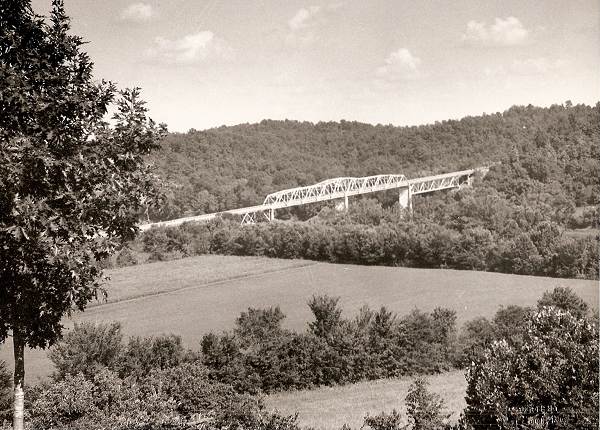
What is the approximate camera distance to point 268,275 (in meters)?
71.9

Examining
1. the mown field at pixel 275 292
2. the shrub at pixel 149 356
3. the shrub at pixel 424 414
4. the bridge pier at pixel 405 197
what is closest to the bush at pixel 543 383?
the shrub at pixel 424 414

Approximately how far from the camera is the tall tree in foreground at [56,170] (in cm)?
1014

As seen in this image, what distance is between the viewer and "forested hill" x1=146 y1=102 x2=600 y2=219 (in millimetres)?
107000

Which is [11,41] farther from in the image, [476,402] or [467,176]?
[467,176]

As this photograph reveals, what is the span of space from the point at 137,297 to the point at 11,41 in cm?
5248

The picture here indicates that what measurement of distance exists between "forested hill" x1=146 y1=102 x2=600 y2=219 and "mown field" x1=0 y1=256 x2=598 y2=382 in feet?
119

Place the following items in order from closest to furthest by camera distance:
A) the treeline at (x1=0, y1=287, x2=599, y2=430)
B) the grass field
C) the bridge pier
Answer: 1. the treeline at (x1=0, y1=287, x2=599, y2=430)
2. the grass field
3. the bridge pier

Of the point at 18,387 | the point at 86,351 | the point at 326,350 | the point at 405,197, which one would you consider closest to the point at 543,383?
the point at 18,387

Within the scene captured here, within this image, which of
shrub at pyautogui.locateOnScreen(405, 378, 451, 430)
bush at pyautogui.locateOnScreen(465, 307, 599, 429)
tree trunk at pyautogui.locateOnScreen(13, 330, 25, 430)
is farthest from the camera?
shrub at pyautogui.locateOnScreen(405, 378, 451, 430)

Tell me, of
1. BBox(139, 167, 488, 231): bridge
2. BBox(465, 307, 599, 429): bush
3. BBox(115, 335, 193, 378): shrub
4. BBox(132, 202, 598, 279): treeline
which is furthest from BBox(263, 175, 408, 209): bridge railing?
BBox(465, 307, 599, 429): bush

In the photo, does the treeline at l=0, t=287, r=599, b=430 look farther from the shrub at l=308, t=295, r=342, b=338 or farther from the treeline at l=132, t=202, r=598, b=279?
the treeline at l=132, t=202, r=598, b=279

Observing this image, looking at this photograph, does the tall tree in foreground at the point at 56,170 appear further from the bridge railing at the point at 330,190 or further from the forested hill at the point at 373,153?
the bridge railing at the point at 330,190

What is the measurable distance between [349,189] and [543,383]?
111 m

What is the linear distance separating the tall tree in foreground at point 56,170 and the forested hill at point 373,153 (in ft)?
297
